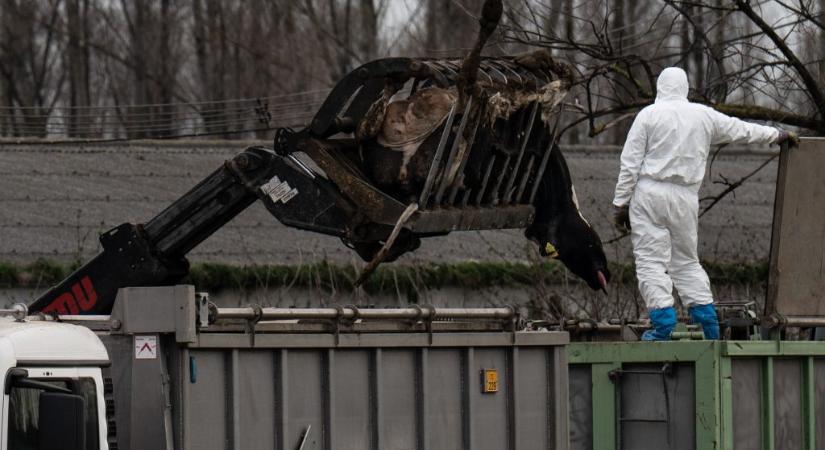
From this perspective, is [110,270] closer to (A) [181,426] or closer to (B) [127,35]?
(A) [181,426]

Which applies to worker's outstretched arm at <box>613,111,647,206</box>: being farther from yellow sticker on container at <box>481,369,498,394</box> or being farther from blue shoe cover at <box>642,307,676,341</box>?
yellow sticker on container at <box>481,369,498,394</box>

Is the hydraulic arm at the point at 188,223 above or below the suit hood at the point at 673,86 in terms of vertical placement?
below

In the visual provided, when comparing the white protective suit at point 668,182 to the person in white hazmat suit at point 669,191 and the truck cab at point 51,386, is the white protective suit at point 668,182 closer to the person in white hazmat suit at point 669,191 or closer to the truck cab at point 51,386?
the person in white hazmat suit at point 669,191

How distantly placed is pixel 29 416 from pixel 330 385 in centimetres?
163

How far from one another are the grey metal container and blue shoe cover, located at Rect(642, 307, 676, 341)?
4.22 feet

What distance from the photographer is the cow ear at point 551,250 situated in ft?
32.5

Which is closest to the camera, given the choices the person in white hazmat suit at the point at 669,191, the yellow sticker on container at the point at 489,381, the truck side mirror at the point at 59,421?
the truck side mirror at the point at 59,421

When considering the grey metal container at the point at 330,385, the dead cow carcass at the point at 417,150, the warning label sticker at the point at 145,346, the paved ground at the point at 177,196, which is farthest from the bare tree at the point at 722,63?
the warning label sticker at the point at 145,346

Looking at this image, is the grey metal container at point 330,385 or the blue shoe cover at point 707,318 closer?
the grey metal container at point 330,385

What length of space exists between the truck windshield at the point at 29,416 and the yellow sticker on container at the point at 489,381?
7.46 feet

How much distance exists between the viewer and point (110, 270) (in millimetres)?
9695

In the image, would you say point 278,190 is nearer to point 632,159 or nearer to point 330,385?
point 330,385

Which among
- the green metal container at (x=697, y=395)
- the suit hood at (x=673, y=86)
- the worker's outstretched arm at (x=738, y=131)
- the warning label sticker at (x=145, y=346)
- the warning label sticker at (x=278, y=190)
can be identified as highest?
the suit hood at (x=673, y=86)

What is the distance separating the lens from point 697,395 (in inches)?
353
